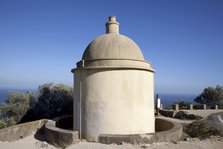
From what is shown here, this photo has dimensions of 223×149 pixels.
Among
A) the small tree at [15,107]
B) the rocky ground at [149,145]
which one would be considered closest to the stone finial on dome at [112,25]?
the rocky ground at [149,145]

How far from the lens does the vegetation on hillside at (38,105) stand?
63.7ft

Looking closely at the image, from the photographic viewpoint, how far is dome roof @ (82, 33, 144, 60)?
12773 mm

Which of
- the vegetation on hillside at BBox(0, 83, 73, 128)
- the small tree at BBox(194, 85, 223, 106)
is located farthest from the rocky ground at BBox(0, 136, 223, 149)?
the small tree at BBox(194, 85, 223, 106)

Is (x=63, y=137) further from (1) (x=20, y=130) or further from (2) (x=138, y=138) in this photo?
(2) (x=138, y=138)

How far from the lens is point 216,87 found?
1606 inches

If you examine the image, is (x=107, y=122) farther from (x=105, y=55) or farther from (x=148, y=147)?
(x=105, y=55)

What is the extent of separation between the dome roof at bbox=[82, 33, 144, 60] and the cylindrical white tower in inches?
2.3

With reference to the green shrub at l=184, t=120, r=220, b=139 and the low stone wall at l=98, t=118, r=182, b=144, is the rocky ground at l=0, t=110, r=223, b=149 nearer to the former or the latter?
the low stone wall at l=98, t=118, r=182, b=144

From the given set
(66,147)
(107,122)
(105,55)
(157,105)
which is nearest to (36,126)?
(66,147)

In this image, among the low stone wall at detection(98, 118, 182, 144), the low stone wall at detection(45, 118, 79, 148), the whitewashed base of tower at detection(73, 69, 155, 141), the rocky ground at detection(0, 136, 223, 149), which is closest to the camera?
the rocky ground at detection(0, 136, 223, 149)

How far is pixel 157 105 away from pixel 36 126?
1281 cm

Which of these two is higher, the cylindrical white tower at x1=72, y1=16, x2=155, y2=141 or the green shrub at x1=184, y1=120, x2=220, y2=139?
the cylindrical white tower at x1=72, y1=16, x2=155, y2=141

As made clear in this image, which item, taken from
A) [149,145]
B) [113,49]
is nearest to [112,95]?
[113,49]

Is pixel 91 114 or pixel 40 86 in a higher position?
pixel 40 86
